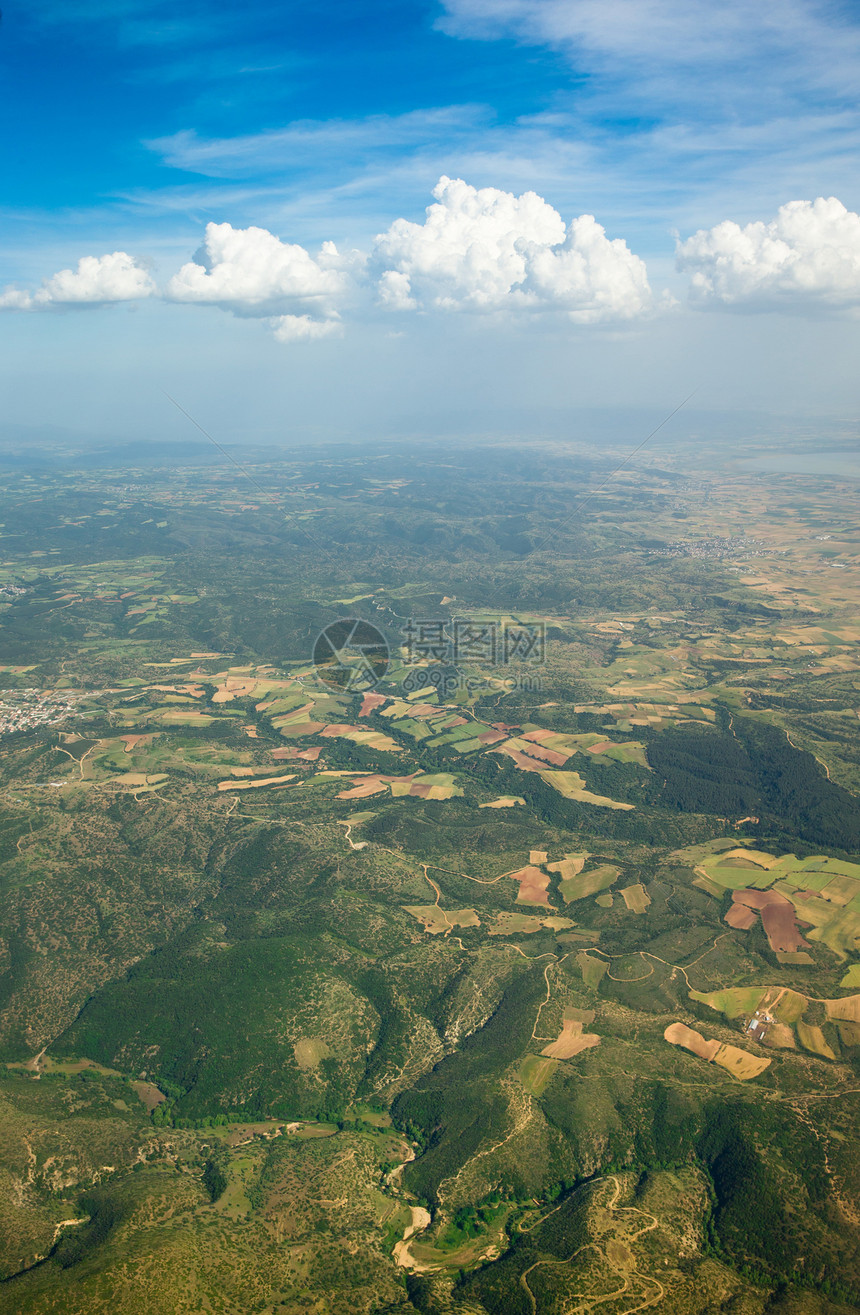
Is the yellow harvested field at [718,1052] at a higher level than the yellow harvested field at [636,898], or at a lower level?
lower

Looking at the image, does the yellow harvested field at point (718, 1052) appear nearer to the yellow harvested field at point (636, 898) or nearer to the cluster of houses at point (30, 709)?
the yellow harvested field at point (636, 898)

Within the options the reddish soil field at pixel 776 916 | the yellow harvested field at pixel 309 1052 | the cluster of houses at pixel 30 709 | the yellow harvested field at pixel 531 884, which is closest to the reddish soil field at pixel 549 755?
the yellow harvested field at pixel 531 884

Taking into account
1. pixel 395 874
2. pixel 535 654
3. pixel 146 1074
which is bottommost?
pixel 146 1074

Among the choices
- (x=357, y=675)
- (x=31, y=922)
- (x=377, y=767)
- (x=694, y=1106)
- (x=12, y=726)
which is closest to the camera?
(x=694, y=1106)

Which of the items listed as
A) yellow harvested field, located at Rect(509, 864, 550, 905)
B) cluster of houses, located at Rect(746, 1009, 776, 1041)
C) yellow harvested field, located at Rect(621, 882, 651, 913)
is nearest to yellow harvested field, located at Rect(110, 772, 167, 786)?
yellow harvested field, located at Rect(509, 864, 550, 905)

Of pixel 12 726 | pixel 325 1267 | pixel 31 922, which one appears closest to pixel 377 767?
pixel 31 922

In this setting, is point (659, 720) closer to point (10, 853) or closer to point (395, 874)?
point (395, 874)

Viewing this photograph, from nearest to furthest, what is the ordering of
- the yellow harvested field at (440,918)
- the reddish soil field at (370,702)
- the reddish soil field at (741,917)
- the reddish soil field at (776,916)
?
the reddish soil field at (776,916), the reddish soil field at (741,917), the yellow harvested field at (440,918), the reddish soil field at (370,702)
